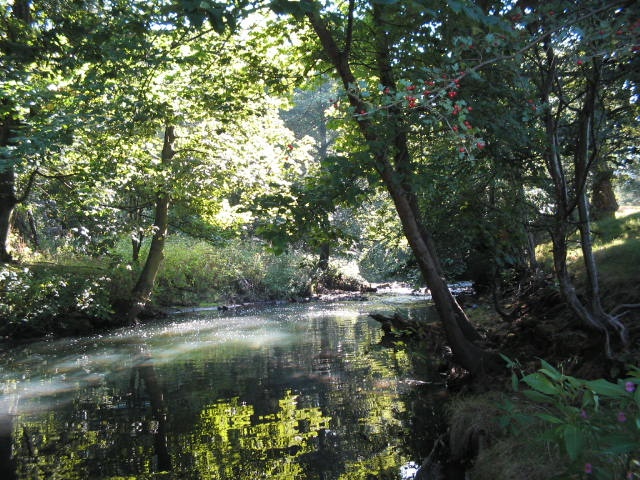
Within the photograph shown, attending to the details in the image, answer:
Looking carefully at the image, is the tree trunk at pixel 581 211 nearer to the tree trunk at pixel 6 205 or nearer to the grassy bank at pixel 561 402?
the grassy bank at pixel 561 402

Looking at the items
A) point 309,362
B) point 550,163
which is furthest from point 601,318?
point 309,362

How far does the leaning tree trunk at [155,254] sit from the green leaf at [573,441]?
1604cm

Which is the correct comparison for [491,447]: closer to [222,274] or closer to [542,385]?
[542,385]

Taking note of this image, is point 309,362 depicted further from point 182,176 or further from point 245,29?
point 182,176

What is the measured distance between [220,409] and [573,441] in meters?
5.45

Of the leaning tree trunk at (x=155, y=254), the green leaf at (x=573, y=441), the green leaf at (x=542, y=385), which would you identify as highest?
the leaning tree trunk at (x=155, y=254)

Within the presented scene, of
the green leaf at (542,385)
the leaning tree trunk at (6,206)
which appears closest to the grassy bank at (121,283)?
the leaning tree trunk at (6,206)

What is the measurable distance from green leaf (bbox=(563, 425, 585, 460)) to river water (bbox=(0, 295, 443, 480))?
255 cm

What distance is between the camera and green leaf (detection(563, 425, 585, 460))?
7.89 feet

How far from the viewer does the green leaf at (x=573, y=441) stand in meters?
2.41

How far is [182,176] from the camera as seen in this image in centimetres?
1581

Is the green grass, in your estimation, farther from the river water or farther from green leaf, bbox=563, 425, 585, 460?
Answer: green leaf, bbox=563, 425, 585, 460

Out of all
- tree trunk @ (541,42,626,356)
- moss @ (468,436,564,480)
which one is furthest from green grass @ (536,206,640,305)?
moss @ (468,436,564,480)

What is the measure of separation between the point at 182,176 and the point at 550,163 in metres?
12.1
